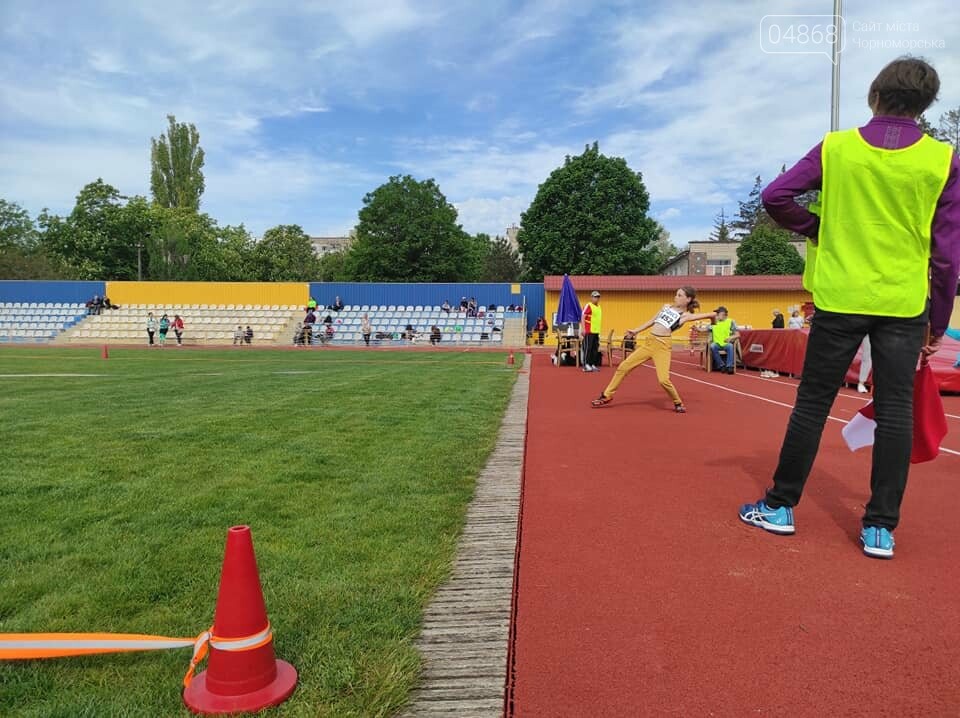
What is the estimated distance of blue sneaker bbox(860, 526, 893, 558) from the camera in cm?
294

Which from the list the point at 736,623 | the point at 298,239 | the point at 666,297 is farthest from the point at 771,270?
the point at 736,623

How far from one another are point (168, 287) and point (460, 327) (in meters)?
19.0

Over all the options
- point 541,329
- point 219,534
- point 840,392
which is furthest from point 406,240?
point 219,534

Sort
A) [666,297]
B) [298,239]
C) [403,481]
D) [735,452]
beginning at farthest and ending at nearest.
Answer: [298,239]
[666,297]
[735,452]
[403,481]

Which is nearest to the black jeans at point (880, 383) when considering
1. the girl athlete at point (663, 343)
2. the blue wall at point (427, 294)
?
the girl athlete at point (663, 343)

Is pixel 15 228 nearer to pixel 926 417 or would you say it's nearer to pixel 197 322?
pixel 197 322

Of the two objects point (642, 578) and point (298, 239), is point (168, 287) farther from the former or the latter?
point (642, 578)

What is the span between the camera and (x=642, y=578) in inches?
108

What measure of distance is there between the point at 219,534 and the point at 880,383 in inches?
132

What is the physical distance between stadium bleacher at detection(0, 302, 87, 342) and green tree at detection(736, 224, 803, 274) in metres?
50.4

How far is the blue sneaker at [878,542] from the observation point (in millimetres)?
2939

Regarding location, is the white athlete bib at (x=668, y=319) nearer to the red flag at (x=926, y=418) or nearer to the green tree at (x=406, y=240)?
the red flag at (x=926, y=418)

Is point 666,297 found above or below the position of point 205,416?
above

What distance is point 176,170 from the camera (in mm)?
67000
